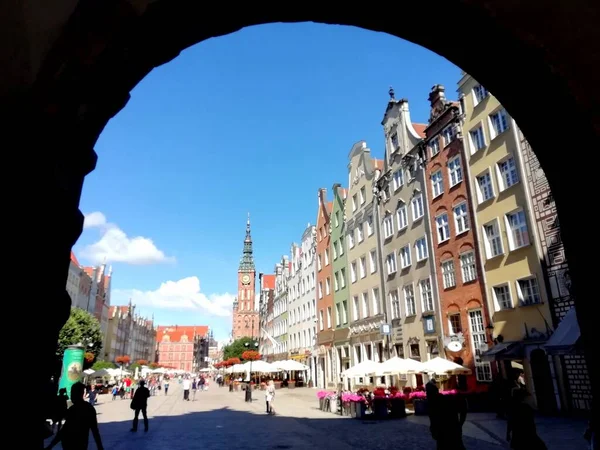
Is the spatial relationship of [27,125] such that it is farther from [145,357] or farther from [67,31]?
[145,357]

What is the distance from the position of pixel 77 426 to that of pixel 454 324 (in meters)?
19.8

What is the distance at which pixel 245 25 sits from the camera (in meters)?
3.39

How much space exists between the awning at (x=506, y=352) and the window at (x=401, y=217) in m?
10.5

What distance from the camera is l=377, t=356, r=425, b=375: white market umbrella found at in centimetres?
1891

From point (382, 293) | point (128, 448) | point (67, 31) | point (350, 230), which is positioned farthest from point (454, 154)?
point (67, 31)

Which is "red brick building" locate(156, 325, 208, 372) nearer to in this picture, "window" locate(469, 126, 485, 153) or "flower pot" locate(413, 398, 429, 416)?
"flower pot" locate(413, 398, 429, 416)

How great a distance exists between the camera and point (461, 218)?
871 inches

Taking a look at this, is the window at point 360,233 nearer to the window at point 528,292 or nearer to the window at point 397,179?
the window at point 397,179

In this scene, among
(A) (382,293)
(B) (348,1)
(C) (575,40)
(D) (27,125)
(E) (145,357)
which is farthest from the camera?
(E) (145,357)

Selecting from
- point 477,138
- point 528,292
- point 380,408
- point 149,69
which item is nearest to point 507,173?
point 477,138

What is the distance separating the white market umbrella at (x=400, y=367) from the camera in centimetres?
1891

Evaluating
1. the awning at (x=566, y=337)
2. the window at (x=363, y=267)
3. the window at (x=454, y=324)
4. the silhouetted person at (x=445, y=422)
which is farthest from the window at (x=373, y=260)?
the silhouetted person at (x=445, y=422)

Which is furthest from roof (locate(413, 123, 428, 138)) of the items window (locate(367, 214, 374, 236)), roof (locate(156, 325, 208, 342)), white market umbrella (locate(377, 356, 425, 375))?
roof (locate(156, 325, 208, 342))

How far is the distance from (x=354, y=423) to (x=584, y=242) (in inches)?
591
